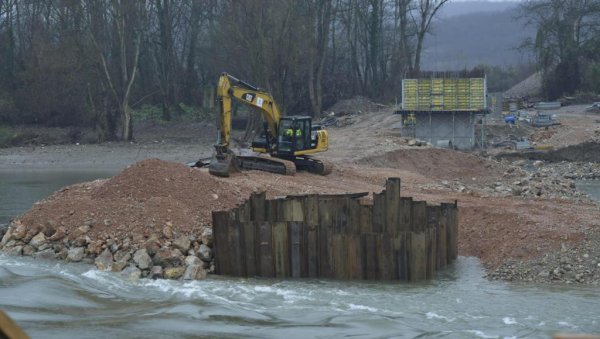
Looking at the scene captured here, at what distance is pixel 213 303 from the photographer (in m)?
16.5

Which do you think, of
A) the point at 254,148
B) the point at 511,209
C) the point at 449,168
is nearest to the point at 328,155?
the point at 449,168

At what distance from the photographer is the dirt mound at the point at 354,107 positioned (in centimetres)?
5572

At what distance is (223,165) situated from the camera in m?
27.3

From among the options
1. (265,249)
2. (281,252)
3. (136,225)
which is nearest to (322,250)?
(281,252)

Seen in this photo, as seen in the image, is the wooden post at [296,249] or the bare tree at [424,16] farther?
the bare tree at [424,16]

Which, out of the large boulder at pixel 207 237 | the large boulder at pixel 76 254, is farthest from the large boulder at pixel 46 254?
the large boulder at pixel 207 237

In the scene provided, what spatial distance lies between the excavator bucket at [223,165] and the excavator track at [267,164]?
157cm

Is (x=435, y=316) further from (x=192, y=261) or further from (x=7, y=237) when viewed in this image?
(x=7, y=237)

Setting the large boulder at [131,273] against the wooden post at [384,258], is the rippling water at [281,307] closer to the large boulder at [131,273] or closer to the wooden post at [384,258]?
the large boulder at [131,273]

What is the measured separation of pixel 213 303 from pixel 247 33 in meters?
32.4

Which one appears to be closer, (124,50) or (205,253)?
(205,253)

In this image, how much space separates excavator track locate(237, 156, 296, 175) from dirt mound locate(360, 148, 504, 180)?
332 inches

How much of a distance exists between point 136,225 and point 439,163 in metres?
19.8

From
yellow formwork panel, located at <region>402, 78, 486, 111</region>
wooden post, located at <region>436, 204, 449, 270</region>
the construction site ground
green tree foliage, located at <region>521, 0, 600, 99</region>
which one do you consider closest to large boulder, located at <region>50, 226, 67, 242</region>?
the construction site ground
